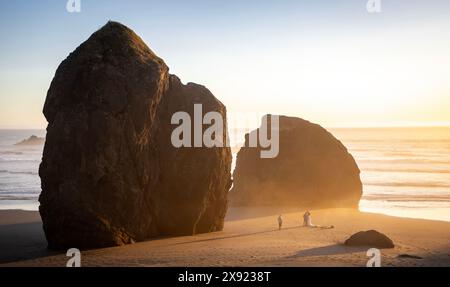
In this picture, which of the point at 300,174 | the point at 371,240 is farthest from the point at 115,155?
the point at 300,174

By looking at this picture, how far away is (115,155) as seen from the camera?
934 inches

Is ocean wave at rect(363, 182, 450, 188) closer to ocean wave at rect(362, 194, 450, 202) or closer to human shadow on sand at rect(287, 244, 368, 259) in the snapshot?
ocean wave at rect(362, 194, 450, 202)

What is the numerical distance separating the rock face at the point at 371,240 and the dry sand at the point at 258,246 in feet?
1.94

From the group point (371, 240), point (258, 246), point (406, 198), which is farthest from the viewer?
point (406, 198)

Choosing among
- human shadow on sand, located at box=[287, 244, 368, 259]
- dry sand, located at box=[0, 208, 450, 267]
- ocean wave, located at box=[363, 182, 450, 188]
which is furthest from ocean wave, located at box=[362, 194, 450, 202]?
human shadow on sand, located at box=[287, 244, 368, 259]

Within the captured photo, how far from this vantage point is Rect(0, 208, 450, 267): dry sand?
20312 mm

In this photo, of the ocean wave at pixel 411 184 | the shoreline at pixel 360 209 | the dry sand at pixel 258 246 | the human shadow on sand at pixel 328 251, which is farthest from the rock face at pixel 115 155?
the ocean wave at pixel 411 184

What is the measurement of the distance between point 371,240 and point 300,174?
21.4 m

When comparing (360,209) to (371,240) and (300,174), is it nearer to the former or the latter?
(300,174)

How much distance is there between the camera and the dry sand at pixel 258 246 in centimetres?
2031

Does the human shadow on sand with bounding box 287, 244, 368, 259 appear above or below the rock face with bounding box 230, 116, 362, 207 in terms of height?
below

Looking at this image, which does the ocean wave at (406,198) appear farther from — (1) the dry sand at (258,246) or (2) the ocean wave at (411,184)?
(1) the dry sand at (258,246)

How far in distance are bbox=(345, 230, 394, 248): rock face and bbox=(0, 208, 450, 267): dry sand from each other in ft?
1.94
